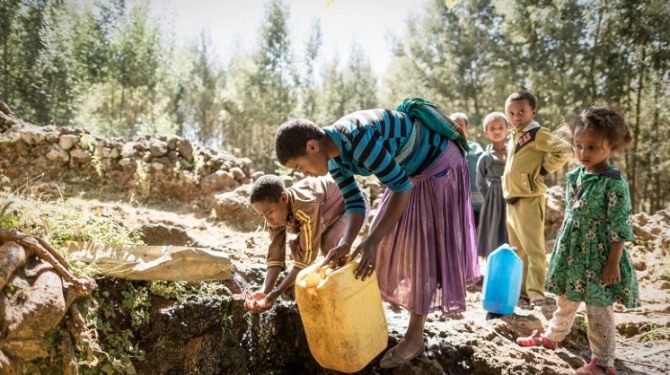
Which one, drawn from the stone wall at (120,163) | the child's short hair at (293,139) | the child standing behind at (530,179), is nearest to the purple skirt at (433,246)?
the child's short hair at (293,139)

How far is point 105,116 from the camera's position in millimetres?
18812

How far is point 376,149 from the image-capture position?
1.74 m

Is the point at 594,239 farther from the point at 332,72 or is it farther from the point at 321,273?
the point at 332,72

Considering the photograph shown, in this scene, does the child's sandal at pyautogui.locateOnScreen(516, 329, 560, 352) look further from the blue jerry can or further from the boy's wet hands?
the boy's wet hands

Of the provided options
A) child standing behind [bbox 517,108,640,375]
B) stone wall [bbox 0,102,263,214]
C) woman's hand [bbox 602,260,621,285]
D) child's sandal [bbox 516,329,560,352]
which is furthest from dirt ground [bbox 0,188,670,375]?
stone wall [bbox 0,102,263,214]

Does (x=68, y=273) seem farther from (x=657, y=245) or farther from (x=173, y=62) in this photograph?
(x=173, y=62)

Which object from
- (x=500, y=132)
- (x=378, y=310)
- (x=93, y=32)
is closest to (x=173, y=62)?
(x=93, y=32)

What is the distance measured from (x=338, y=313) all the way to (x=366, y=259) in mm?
256

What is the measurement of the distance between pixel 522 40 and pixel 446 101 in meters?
3.51

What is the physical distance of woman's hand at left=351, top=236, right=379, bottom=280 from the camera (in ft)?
5.83

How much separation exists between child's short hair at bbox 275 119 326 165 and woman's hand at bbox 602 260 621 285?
66.3 inches

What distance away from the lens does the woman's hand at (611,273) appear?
2.13 meters

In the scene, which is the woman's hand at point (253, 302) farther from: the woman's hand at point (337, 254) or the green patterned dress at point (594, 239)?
the green patterned dress at point (594, 239)

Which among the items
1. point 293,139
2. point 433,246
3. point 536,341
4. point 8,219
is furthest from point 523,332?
point 8,219
